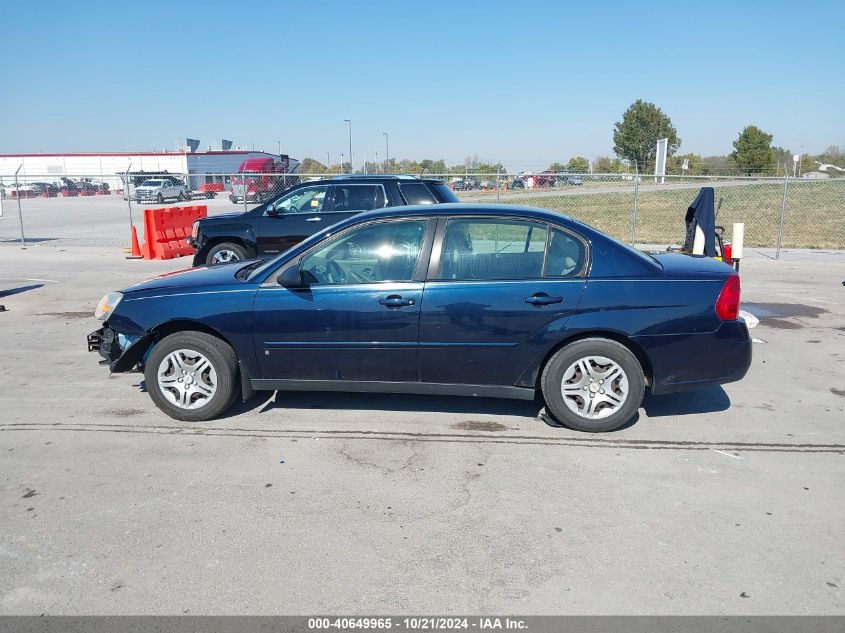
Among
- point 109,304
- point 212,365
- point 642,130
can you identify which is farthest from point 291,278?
point 642,130

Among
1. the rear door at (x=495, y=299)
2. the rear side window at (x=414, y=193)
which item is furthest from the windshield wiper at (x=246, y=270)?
the rear side window at (x=414, y=193)

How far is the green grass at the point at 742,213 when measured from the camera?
19703 mm

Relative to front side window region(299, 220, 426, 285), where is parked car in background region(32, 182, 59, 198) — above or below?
above

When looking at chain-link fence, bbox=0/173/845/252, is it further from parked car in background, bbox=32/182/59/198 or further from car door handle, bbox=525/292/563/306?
car door handle, bbox=525/292/563/306

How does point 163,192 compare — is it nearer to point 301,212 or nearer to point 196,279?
point 301,212

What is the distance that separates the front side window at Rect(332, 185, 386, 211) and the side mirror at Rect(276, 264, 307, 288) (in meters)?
5.81

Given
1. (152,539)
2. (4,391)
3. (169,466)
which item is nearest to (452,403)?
(169,466)

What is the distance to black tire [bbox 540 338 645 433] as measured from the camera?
497 centimetres

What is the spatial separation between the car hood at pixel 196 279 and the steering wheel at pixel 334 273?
69 centimetres

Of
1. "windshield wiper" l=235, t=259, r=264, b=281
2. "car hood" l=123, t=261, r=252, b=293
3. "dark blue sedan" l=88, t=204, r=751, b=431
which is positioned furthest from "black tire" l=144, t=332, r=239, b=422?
"windshield wiper" l=235, t=259, r=264, b=281

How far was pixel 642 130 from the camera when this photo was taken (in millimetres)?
59781

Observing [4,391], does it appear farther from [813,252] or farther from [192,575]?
[813,252]

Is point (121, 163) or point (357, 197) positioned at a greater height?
point (121, 163)

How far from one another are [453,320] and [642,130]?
2360 inches
